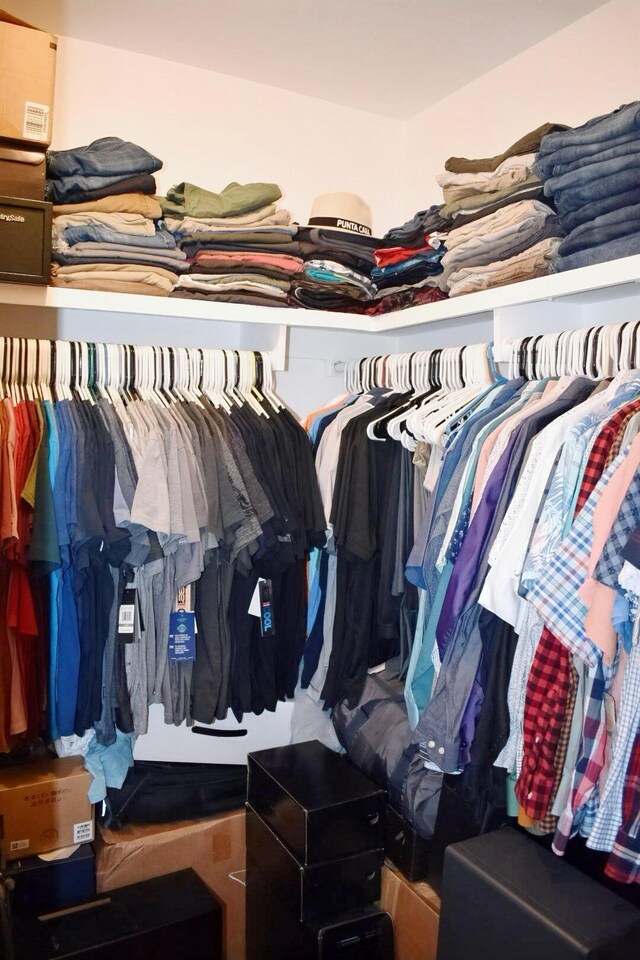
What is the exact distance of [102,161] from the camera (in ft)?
6.37

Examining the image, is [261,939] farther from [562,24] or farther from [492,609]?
[562,24]

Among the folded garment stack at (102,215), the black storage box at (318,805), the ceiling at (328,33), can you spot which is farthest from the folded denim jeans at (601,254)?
the black storage box at (318,805)

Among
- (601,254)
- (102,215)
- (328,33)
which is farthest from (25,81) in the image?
(601,254)

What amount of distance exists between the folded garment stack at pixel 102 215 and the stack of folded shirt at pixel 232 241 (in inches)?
4.5

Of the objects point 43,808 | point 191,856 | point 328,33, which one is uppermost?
point 328,33

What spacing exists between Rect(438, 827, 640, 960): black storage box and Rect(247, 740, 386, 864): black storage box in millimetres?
441

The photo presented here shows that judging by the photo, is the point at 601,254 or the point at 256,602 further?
the point at 256,602

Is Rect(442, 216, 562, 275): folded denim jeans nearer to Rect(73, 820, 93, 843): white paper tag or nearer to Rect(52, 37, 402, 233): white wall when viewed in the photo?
Rect(52, 37, 402, 233): white wall

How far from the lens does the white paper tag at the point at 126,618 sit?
1.89 meters

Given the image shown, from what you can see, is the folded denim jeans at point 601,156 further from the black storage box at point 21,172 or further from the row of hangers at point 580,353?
the black storage box at point 21,172

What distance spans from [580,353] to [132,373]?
1184 mm

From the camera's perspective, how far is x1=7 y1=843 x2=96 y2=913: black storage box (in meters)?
1.89

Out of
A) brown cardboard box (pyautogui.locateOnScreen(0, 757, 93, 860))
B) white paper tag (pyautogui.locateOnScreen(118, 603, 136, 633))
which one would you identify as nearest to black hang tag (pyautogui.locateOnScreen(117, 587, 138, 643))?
white paper tag (pyautogui.locateOnScreen(118, 603, 136, 633))

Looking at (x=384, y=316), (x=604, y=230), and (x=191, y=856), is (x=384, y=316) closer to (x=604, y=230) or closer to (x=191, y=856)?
(x=604, y=230)
